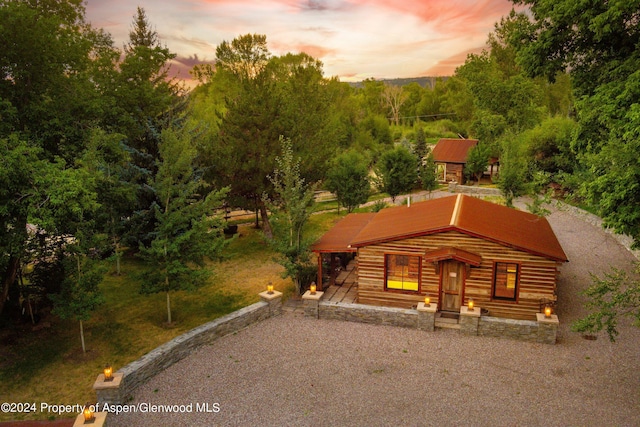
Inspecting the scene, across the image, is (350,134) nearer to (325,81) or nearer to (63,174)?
(325,81)

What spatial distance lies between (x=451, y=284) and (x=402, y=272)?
1.85 meters

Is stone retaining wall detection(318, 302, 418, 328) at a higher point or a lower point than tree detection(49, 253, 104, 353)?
lower

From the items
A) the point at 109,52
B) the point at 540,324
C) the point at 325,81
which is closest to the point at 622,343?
the point at 540,324

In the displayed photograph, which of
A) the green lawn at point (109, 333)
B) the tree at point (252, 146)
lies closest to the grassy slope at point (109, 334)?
the green lawn at point (109, 333)

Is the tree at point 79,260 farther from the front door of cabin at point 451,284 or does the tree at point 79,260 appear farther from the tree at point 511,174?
the tree at point 511,174

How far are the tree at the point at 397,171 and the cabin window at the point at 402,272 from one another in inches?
751

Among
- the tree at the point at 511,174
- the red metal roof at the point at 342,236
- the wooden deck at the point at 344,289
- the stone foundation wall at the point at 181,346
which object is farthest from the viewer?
the tree at the point at 511,174

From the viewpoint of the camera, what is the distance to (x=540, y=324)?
44.5 feet

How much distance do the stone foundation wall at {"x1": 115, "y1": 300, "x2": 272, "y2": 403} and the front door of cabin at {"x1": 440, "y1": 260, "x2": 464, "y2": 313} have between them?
21.1 feet

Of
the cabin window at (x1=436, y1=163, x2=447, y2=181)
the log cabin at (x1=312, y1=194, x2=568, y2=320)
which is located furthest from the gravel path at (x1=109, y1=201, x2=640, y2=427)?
the cabin window at (x1=436, y1=163, x2=447, y2=181)

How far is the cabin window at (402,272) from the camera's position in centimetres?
1607

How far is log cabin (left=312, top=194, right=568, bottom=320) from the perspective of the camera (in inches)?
583

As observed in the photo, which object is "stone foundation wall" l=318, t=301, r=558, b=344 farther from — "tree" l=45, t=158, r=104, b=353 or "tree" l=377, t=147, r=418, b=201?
"tree" l=377, t=147, r=418, b=201

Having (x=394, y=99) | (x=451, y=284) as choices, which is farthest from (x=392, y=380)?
(x=394, y=99)
